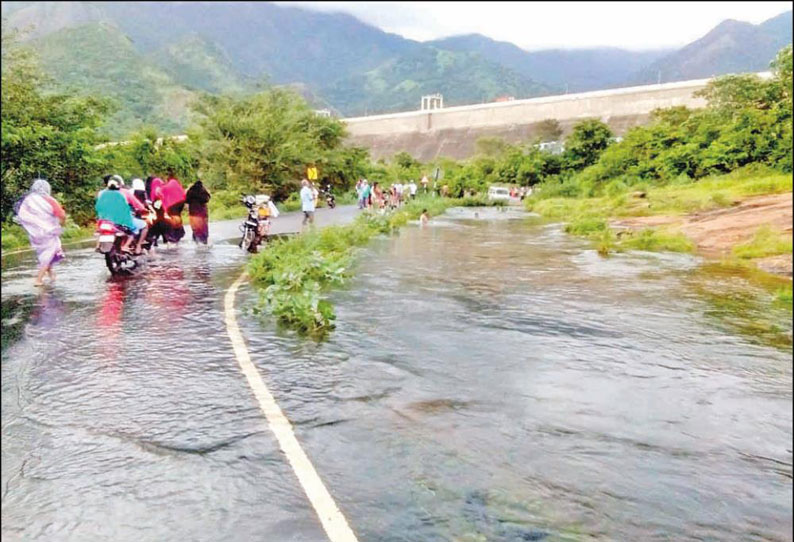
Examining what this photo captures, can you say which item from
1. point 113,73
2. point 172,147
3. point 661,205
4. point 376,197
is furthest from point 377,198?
point 113,73

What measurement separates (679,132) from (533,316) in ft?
113

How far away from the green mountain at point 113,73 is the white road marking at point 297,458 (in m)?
14.8

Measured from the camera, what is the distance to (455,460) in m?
4.67

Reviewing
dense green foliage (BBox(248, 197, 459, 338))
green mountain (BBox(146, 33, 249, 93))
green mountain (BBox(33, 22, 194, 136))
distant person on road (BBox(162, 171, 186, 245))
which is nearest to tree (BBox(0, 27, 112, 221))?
green mountain (BBox(33, 22, 194, 136))

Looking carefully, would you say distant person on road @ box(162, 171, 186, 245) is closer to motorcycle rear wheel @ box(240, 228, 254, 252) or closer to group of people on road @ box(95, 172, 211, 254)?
group of people on road @ box(95, 172, 211, 254)

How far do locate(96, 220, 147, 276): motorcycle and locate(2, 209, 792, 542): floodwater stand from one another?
176 cm

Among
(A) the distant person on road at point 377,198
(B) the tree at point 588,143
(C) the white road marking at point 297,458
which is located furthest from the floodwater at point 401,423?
(B) the tree at point 588,143

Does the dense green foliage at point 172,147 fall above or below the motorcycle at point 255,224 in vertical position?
above

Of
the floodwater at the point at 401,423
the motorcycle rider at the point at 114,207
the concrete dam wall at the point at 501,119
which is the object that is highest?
the concrete dam wall at the point at 501,119

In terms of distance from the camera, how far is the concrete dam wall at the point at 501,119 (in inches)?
3088

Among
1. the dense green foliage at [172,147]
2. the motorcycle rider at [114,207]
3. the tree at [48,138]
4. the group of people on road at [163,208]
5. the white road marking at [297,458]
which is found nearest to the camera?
the white road marking at [297,458]

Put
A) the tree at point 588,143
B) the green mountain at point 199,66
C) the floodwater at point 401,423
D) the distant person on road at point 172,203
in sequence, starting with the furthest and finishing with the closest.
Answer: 1. the tree at point 588,143
2. the green mountain at point 199,66
3. the distant person on road at point 172,203
4. the floodwater at point 401,423

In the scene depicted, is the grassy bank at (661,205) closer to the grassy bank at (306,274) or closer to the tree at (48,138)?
the grassy bank at (306,274)

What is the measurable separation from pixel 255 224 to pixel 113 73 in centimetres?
1297
